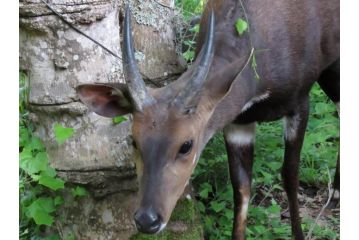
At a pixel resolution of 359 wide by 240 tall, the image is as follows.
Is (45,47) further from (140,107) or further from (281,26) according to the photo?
(281,26)

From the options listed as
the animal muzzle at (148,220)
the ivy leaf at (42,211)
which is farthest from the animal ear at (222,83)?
the ivy leaf at (42,211)

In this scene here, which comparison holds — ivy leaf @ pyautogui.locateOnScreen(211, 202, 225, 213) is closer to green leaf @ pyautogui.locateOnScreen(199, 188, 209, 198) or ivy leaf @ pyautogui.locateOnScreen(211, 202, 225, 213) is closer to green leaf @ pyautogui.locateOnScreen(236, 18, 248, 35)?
green leaf @ pyautogui.locateOnScreen(199, 188, 209, 198)

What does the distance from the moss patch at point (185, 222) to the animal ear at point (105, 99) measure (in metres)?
0.92

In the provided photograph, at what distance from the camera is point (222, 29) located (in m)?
4.22

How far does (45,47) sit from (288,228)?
209 centimetres

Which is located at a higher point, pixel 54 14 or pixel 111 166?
pixel 54 14

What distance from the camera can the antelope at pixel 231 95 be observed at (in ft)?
11.6

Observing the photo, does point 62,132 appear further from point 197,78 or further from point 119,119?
point 197,78

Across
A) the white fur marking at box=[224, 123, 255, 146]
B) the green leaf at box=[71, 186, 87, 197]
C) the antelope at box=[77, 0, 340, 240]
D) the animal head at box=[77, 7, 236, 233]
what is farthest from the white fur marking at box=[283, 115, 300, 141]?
the green leaf at box=[71, 186, 87, 197]

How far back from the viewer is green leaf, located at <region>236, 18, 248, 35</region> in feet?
13.6

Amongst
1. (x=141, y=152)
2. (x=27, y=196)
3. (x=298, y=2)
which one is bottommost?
(x=27, y=196)

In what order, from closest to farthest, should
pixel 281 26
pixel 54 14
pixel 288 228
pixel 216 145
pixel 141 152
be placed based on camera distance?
pixel 141 152
pixel 54 14
pixel 281 26
pixel 288 228
pixel 216 145

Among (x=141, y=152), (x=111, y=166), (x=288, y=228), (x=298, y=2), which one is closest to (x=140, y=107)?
(x=141, y=152)

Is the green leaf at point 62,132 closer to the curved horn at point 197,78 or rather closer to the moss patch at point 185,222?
the curved horn at point 197,78
